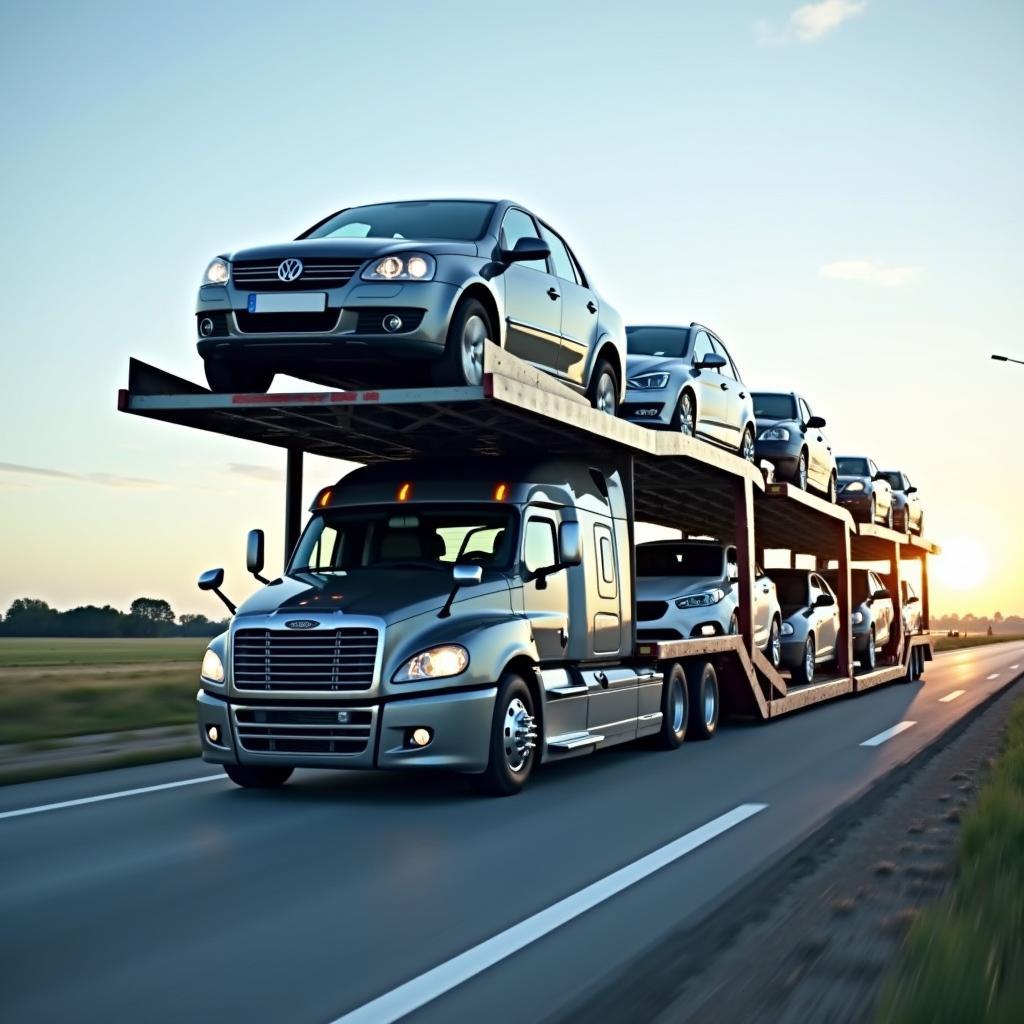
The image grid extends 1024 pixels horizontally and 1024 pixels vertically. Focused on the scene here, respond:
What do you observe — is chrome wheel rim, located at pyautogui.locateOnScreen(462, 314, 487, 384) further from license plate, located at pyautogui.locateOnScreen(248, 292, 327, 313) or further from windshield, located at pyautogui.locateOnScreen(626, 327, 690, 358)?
windshield, located at pyautogui.locateOnScreen(626, 327, 690, 358)

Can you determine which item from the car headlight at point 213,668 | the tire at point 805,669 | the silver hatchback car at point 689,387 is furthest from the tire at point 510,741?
the tire at point 805,669

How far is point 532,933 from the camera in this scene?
5.73m

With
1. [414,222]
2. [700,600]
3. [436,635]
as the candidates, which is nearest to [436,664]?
[436,635]

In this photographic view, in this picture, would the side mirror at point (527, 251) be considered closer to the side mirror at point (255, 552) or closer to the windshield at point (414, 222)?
the windshield at point (414, 222)

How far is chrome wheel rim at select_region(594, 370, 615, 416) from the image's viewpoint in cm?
1325

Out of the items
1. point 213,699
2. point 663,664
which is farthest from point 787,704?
point 213,699

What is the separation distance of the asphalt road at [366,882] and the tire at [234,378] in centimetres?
282

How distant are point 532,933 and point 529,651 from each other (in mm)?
4632

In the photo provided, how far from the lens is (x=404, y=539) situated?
11.2 metres

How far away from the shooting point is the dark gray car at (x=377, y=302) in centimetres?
978

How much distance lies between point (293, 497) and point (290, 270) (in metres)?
3.06

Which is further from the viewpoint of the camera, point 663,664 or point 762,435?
point 762,435

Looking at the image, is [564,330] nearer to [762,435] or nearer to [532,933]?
[532,933]

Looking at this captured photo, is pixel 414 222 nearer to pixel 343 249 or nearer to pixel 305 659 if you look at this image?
pixel 343 249
